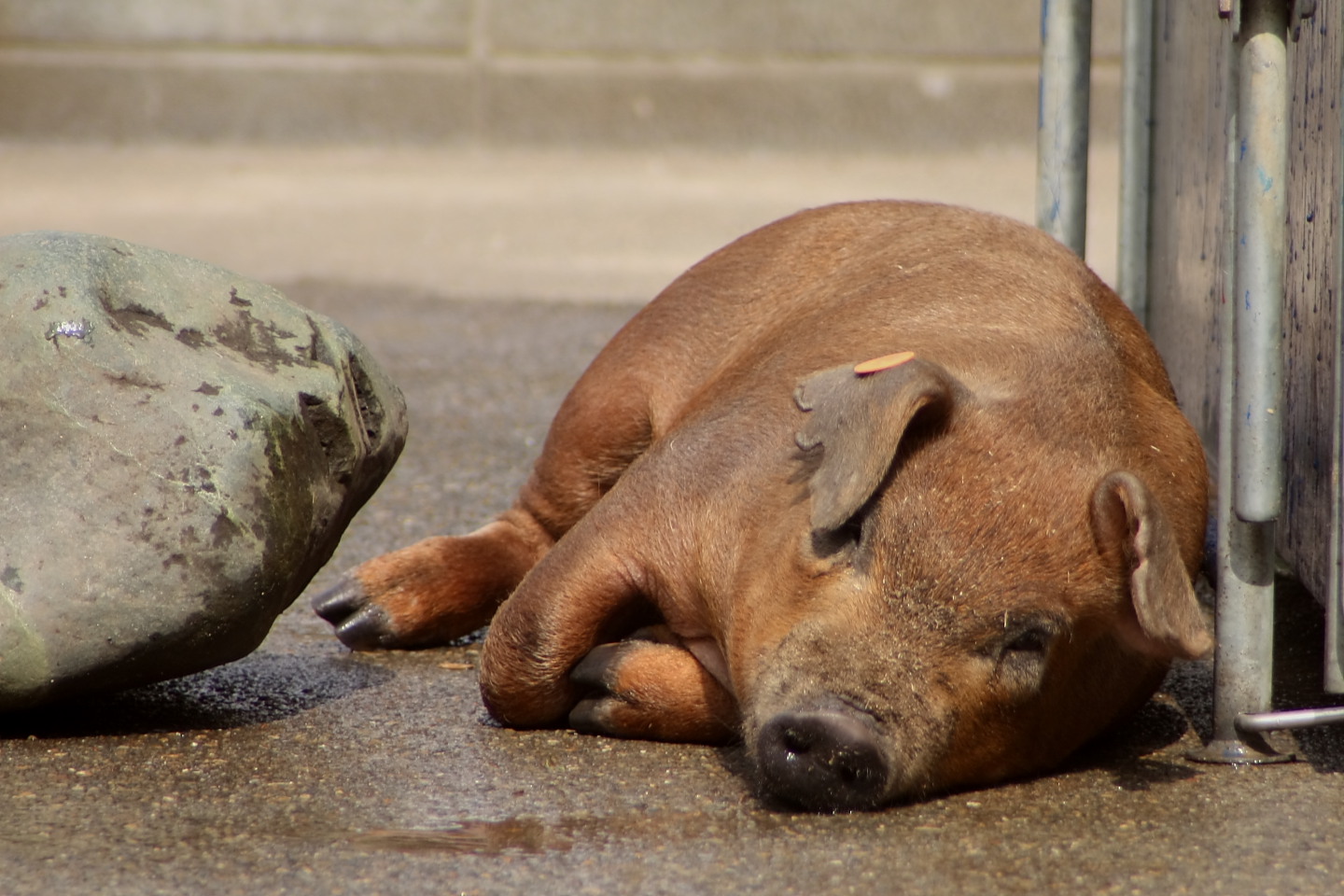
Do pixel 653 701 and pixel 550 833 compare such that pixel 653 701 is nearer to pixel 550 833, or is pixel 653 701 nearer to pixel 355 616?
pixel 550 833

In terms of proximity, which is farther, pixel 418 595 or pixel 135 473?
pixel 418 595

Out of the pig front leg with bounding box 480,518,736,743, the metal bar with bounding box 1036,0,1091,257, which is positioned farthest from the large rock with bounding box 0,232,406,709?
Result: the metal bar with bounding box 1036,0,1091,257

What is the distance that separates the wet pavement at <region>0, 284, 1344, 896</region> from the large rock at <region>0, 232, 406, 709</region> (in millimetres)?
218

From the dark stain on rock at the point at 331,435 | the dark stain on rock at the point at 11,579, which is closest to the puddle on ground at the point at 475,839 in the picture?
the dark stain on rock at the point at 11,579

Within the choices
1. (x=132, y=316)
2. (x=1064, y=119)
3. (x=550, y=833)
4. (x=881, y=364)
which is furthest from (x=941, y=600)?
(x=1064, y=119)

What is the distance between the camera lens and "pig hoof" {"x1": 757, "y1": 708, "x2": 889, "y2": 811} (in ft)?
9.31

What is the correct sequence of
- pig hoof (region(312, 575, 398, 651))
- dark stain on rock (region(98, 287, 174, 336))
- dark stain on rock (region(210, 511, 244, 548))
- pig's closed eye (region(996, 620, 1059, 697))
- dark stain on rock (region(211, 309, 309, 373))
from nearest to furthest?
pig's closed eye (region(996, 620, 1059, 697)) < dark stain on rock (region(210, 511, 244, 548)) < dark stain on rock (region(98, 287, 174, 336)) < dark stain on rock (region(211, 309, 309, 373)) < pig hoof (region(312, 575, 398, 651))

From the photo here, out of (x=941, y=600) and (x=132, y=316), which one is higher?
(x=132, y=316)

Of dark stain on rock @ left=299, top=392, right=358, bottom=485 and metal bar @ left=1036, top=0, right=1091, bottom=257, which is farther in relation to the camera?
metal bar @ left=1036, top=0, right=1091, bottom=257

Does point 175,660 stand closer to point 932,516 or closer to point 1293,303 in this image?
point 932,516

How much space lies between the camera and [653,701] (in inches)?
132

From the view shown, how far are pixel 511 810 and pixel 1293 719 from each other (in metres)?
1.39

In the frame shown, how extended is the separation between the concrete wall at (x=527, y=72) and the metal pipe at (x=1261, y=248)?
8.65 m

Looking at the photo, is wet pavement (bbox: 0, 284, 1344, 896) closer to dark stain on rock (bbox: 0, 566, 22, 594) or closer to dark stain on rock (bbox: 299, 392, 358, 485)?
dark stain on rock (bbox: 0, 566, 22, 594)
